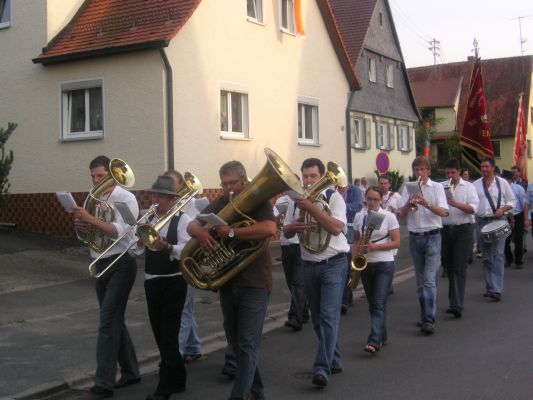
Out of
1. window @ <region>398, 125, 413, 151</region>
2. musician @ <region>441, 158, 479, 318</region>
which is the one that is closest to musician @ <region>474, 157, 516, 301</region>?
musician @ <region>441, 158, 479, 318</region>

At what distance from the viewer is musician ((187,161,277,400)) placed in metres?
5.64

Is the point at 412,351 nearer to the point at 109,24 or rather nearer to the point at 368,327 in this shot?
the point at 368,327

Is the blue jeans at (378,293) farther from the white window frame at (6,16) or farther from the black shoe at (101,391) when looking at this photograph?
the white window frame at (6,16)

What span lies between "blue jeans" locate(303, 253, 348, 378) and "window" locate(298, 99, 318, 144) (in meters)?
15.7

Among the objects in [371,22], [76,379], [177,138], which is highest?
[371,22]

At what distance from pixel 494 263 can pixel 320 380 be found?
5.22 meters

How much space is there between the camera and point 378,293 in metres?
7.88

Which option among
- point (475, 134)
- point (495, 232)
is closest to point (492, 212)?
point (495, 232)

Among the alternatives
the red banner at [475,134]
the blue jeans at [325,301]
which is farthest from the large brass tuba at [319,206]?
the red banner at [475,134]

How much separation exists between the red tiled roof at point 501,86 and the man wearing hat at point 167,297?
48.0 metres

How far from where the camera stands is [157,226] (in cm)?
620

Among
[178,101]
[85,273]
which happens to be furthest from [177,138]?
[85,273]

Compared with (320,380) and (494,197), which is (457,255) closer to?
(494,197)

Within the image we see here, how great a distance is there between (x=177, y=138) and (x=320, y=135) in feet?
22.6
